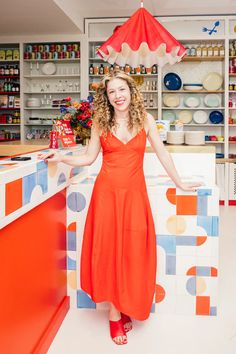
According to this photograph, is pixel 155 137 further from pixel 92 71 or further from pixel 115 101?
pixel 92 71

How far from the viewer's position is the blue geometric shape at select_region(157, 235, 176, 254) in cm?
281

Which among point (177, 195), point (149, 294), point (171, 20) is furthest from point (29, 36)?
point (149, 294)

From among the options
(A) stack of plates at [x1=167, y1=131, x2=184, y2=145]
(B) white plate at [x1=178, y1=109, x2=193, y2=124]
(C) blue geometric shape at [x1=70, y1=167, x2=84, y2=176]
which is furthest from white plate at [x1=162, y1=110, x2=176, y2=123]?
(C) blue geometric shape at [x1=70, y1=167, x2=84, y2=176]

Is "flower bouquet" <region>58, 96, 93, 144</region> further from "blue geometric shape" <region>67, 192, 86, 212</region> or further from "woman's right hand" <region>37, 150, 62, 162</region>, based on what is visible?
"woman's right hand" <region>37, 150, 62, 162</region>

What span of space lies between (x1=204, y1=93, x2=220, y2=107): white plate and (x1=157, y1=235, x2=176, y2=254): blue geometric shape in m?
5.10

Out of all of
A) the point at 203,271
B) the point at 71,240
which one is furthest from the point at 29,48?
the point at 203,271

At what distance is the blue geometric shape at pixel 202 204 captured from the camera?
277 centimetres

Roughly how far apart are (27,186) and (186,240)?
123cm

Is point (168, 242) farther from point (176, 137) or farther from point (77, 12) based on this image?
point (77, 12)

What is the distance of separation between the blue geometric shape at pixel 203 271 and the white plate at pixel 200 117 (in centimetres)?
497

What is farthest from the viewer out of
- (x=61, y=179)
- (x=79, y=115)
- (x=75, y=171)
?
(x=79, y=115)

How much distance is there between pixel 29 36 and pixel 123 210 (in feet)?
18.6

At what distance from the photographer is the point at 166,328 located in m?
2.65

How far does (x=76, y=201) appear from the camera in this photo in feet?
9.36
